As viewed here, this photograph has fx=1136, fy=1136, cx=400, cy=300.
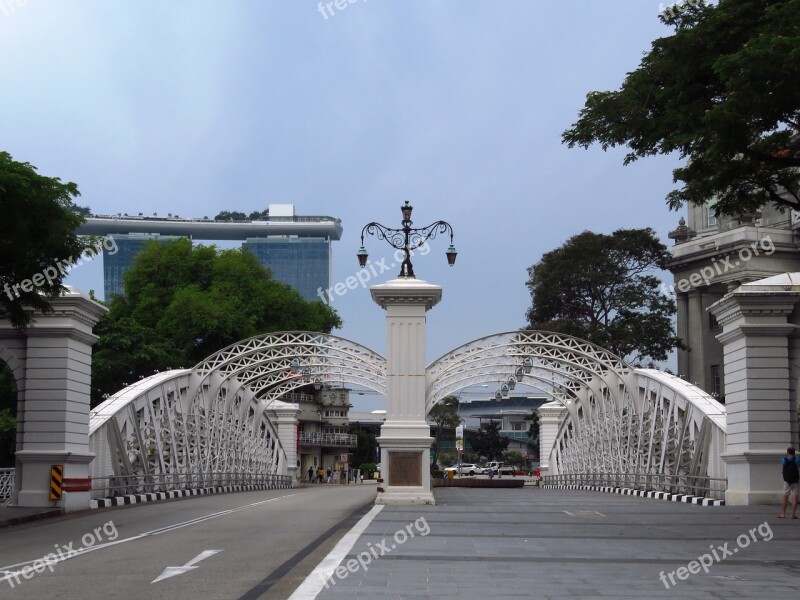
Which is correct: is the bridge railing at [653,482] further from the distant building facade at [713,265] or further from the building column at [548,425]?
the distant building facade at [713,265]

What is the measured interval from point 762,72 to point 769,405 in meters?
12.3

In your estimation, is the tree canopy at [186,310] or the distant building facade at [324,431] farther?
the distant building facade at [324,431]

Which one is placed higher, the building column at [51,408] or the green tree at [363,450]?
the building column at [51,408]

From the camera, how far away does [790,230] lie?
6500 cm

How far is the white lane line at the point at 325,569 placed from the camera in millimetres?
10727

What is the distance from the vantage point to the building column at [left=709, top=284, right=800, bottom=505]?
26.1 m

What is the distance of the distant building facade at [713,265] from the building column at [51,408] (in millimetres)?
42427

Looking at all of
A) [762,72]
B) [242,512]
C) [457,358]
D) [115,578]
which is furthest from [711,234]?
[115,578]

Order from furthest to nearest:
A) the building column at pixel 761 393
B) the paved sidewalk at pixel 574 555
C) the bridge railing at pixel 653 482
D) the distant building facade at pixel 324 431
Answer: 1. the distant building facade at pixel 324 431
2. the bridge railing at pixel 653 482
3. the building column at pixel 761 393
4. the paved sidewalk at pixel 574 555

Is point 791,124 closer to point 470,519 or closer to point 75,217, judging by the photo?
point 470,519

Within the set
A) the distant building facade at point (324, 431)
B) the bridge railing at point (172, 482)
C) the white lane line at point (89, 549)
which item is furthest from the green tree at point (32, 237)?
the distant building facade at point (324, 431)

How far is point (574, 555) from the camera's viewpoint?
14.7m

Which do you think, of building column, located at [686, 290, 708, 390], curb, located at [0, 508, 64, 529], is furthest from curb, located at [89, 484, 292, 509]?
building column, located at [686, 290, 708, 390]

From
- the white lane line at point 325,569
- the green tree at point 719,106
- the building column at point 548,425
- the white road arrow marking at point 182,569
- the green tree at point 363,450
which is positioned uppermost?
the green tree at point 719,106
